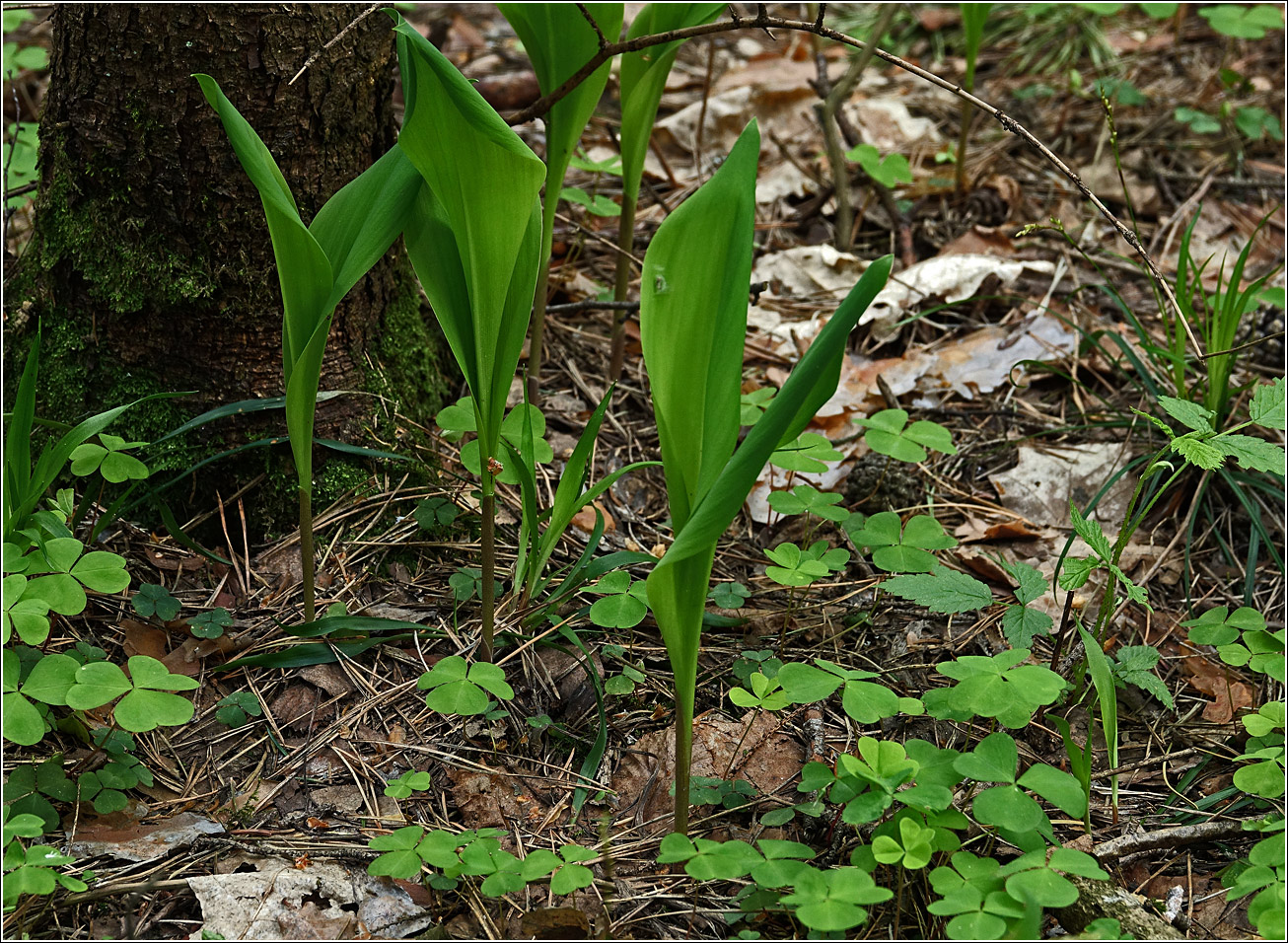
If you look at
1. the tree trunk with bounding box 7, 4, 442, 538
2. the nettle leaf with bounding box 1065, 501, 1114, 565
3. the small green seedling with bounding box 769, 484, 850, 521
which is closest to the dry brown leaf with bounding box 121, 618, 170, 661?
the tree trunk with bounding box 7, 4, 442, 538

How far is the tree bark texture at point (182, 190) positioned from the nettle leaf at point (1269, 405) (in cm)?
154

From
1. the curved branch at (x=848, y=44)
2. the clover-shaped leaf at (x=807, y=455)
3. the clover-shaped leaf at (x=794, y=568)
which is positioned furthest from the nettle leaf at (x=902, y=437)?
the curved branch at (x=848, y=44)

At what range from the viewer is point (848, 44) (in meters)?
1.63

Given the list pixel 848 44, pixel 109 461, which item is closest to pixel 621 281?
pixel 848 44

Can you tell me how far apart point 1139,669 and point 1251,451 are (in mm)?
373

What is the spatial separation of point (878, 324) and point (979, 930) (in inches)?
66.4

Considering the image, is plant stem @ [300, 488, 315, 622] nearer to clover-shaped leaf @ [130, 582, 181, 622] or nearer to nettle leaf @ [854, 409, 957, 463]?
clover-shaped leaf @ [130, 582, 181, 622]

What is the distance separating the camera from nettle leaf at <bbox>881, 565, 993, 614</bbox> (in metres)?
1.52

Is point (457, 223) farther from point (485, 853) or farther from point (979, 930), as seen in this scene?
→ point (979, 930)

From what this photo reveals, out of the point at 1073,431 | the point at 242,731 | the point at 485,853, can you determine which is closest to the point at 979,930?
the point at 485,853

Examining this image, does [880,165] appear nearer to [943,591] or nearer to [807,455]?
[807,455]

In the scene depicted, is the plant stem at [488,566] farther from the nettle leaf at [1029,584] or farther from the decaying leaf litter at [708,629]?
the nettle leaf at [1029,584]

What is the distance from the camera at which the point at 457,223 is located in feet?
4.64

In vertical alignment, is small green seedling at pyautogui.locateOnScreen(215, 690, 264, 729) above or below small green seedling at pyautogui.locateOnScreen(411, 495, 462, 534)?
below
